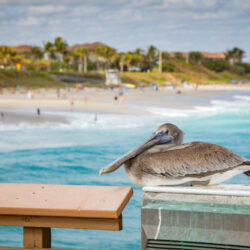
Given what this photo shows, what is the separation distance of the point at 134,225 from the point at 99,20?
30122 millimetres

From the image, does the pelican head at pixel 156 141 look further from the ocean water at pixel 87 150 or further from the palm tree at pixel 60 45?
the palm tree at pixel 60 45

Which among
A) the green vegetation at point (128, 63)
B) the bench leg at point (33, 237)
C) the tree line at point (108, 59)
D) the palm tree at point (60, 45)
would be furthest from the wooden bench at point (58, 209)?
the palm tree at point (60, 45)

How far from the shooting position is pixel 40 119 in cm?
1226

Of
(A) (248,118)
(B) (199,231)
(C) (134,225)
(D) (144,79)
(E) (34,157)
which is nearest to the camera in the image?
(B) (199,231)

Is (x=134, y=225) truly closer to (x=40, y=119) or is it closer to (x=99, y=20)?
(x=40, y=119)

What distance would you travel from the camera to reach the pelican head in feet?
4.24

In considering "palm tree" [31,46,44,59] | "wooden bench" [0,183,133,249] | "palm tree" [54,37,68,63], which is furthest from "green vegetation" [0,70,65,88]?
"wooden bench" [0,183,133,249]

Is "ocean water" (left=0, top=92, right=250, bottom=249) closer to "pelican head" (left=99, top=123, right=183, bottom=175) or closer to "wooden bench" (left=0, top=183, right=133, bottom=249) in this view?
"pelican head" (left=99, top=123, right=183, bottom=175)

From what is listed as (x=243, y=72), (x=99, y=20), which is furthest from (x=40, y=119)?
(x=243, y=72)

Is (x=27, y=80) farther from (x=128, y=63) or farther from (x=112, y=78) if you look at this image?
(x=128, y=63)

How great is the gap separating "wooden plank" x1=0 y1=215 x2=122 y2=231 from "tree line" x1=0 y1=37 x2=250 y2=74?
30686 millimetres

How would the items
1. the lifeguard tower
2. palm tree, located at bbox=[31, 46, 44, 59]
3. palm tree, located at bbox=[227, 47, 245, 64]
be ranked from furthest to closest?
palm tree, located at bbox=[227, 47, 245, 64] → palm tree, located at bbox=[31, 46, 44, 59] → the lifeguard tower

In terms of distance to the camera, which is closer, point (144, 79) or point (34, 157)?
point (34, 157)

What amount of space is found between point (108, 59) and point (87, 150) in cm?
3035
